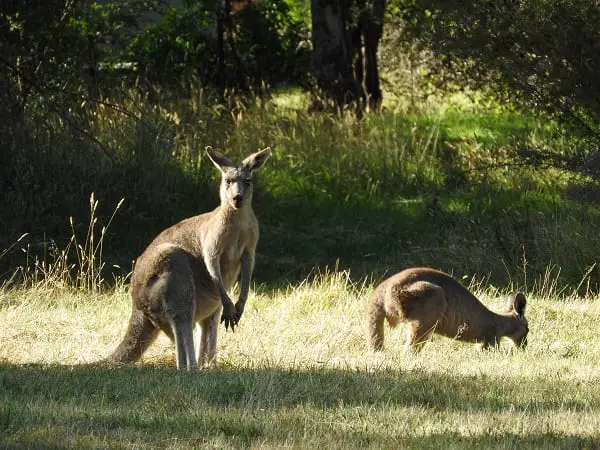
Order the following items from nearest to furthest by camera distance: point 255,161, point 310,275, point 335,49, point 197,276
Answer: point 197,276, point 255,161, point 310,275, point 335,49

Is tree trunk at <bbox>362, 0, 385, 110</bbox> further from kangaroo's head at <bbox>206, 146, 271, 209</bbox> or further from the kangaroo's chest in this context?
the kangaroo's chest

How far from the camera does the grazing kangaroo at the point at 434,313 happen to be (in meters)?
8.15

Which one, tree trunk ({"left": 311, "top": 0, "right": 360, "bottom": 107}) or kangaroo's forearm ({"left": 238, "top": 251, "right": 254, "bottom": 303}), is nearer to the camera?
kangaroo's forearm ({"left": 238, "top": 251, "right": 254, "bottom": 303})

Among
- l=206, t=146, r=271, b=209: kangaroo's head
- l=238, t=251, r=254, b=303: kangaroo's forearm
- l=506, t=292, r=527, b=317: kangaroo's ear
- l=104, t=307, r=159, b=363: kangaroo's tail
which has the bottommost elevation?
l=506, t=292, r=527, b=317: kangaroo's ear

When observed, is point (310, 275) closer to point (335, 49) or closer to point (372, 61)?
point (335, 49)

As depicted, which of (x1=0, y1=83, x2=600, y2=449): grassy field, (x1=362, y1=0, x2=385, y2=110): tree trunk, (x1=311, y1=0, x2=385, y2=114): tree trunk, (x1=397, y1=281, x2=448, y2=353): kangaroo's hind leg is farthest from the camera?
(x1=362, y1=0, x2=385, y2=110): tree trunk

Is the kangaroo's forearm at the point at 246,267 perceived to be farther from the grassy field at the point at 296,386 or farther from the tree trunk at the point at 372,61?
the tree trunk at the point at 372,61

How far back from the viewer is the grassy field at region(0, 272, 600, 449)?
535cm

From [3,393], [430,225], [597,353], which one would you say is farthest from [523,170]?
[3,393]

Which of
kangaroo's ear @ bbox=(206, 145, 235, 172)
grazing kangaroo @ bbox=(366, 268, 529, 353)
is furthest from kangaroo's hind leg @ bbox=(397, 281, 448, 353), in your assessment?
kangaroo's ear @ bbox=(206, 145, 235, 172)

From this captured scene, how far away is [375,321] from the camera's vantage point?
821 cm

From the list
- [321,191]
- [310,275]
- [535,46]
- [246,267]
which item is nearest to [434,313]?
[246,267]

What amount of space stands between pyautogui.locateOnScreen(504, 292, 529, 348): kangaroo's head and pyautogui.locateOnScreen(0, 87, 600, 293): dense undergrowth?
6.47 ft

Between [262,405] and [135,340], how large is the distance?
1.69 m
